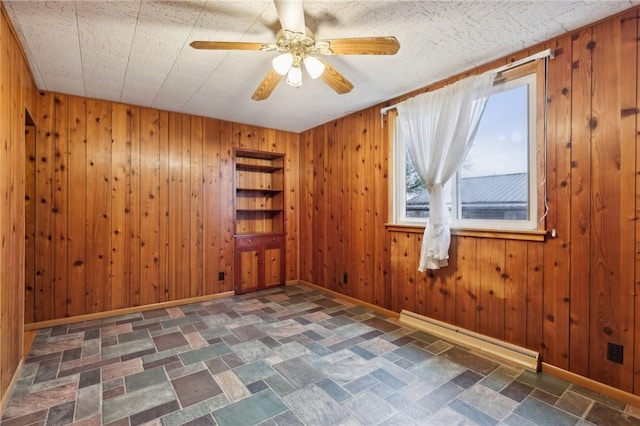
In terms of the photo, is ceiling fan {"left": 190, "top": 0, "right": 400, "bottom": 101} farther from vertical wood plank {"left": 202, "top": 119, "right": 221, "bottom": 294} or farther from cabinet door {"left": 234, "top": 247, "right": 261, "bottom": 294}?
cabinet door {"left": 234, "top": 247, "right": 261, "bottom": 294}

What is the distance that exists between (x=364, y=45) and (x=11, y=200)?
251cm

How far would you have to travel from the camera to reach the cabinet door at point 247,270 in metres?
4.35

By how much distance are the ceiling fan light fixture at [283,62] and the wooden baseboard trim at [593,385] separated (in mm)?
2793

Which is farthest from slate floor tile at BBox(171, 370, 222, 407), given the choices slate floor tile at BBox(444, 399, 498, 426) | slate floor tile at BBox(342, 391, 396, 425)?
slate floor tile at BBox(444, 399, 498, 426)

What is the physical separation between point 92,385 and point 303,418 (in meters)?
1.50

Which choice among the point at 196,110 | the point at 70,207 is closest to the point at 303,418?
the point at 70,207

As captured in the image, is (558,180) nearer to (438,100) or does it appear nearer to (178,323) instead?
(438,100)

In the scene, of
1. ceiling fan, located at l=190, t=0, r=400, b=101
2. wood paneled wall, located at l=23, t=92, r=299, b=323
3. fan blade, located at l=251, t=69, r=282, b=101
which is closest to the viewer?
ceiling fan, located at l=190, t=0, r=400, b=101

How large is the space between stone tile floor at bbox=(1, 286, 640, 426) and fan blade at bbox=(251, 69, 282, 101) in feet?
7.08

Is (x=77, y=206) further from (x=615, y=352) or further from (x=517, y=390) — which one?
(x=615, y=352)

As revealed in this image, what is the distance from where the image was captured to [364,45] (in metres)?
1.84

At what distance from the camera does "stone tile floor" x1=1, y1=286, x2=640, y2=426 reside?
1.80 meters

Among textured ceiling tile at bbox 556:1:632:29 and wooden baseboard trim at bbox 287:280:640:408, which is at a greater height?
textured ceiling tile at bbox 556:1:632:29

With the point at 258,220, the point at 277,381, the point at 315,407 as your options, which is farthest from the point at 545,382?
the point at 258,220
